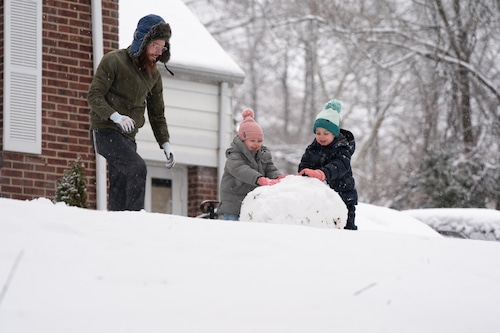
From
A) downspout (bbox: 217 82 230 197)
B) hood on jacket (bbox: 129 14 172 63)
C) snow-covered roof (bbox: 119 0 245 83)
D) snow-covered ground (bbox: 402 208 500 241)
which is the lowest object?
snow-covered ground (bbox: 402 208 500 241)

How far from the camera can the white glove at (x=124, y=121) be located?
7527mm

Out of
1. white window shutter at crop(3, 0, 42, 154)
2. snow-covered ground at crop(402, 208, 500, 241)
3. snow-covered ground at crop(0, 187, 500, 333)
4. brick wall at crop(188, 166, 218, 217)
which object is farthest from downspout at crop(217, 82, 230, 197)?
snow-covered ground at crop(0, 187, 500, 333)

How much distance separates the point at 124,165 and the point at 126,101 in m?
0.48

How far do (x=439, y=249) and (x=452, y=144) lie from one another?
52.1 ft

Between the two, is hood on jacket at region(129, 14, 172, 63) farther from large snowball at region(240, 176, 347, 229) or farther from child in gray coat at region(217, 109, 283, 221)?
large snowball at region(240, 176, 347, 229)

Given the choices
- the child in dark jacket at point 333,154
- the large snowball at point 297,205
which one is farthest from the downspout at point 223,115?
the large snowball at point 297,205

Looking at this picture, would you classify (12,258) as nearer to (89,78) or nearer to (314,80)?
(89,78)

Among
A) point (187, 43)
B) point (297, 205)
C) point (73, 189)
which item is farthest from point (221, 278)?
point (187, 43)

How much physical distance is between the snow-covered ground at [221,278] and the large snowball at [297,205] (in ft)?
3.40

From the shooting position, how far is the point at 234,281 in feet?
16.0

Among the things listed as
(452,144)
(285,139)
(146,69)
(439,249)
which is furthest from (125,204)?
(285,139)

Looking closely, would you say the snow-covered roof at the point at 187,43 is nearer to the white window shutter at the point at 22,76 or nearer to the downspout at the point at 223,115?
the downspout at the point at 223,115

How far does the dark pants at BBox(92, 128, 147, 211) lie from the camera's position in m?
7.80

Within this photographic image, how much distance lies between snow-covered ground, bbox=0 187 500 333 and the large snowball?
40.7 inches
